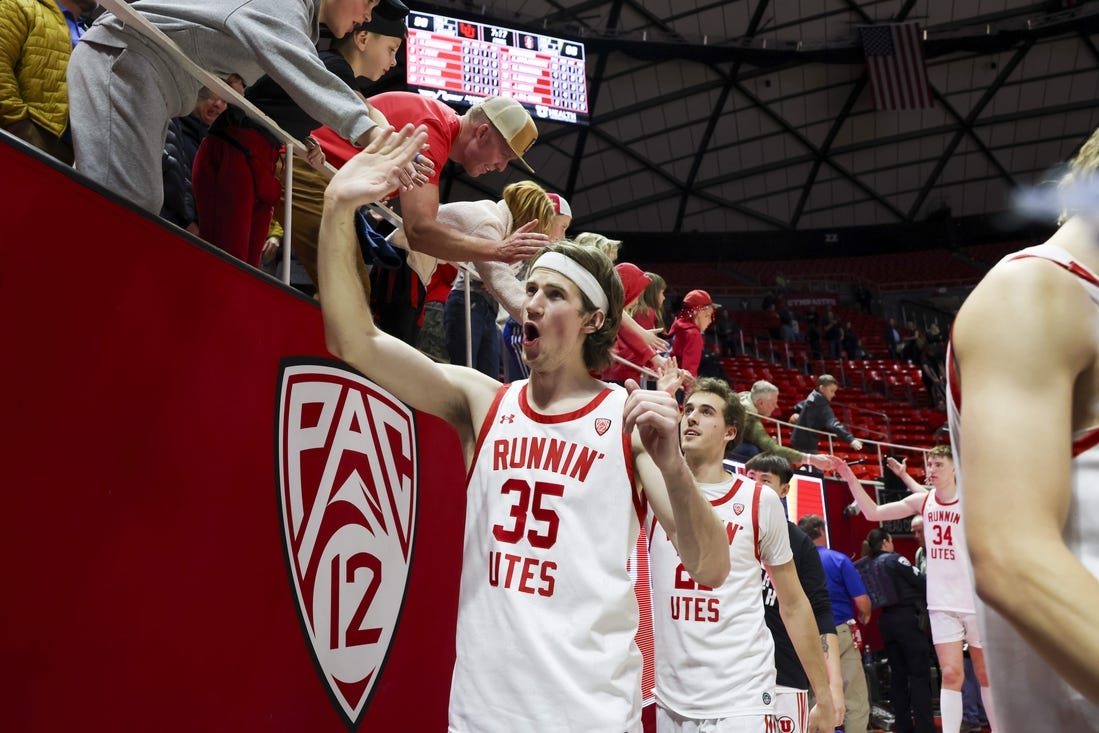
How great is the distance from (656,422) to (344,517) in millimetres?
1428

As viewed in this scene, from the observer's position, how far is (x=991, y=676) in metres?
1.17

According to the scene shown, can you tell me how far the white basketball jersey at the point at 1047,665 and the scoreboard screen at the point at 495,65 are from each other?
16010 mm

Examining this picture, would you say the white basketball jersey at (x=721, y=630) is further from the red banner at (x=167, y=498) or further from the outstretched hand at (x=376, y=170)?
the outstretched hand at (x=376, y=170)

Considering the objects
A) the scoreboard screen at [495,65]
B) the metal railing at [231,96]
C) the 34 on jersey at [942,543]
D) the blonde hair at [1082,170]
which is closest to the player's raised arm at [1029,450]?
the blonde hair at [1082,170]

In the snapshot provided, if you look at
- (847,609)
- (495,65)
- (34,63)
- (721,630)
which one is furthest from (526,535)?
(495,65)

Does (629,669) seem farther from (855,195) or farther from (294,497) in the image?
(855,195)

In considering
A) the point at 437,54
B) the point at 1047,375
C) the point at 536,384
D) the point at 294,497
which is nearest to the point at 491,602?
the point at 536,384

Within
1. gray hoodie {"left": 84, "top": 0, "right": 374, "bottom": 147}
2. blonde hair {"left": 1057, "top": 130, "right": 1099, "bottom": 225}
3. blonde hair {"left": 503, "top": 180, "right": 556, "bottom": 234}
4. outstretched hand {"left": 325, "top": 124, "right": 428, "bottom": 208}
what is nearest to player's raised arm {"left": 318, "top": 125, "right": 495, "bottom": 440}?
outstretched hand {"left": 325, "top": 124, "right": 428, "bottom": 208}

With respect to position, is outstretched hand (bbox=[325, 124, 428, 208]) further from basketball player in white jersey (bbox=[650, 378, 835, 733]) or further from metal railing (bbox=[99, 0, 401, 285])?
basketball player in white jersey (bbox=[650, 378, 835, 733])

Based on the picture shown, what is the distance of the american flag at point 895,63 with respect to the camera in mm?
21344

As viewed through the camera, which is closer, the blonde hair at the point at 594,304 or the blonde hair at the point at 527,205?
the blonde hair at the point at 594,304

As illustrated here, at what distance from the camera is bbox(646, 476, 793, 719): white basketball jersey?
362 cm

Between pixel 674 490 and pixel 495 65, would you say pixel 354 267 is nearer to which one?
pixel 674 490

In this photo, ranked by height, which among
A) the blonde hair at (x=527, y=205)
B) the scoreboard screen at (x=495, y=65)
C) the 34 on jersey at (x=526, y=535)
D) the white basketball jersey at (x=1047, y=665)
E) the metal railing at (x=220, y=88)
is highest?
the scoreboard screen at (x=495, y=65)
